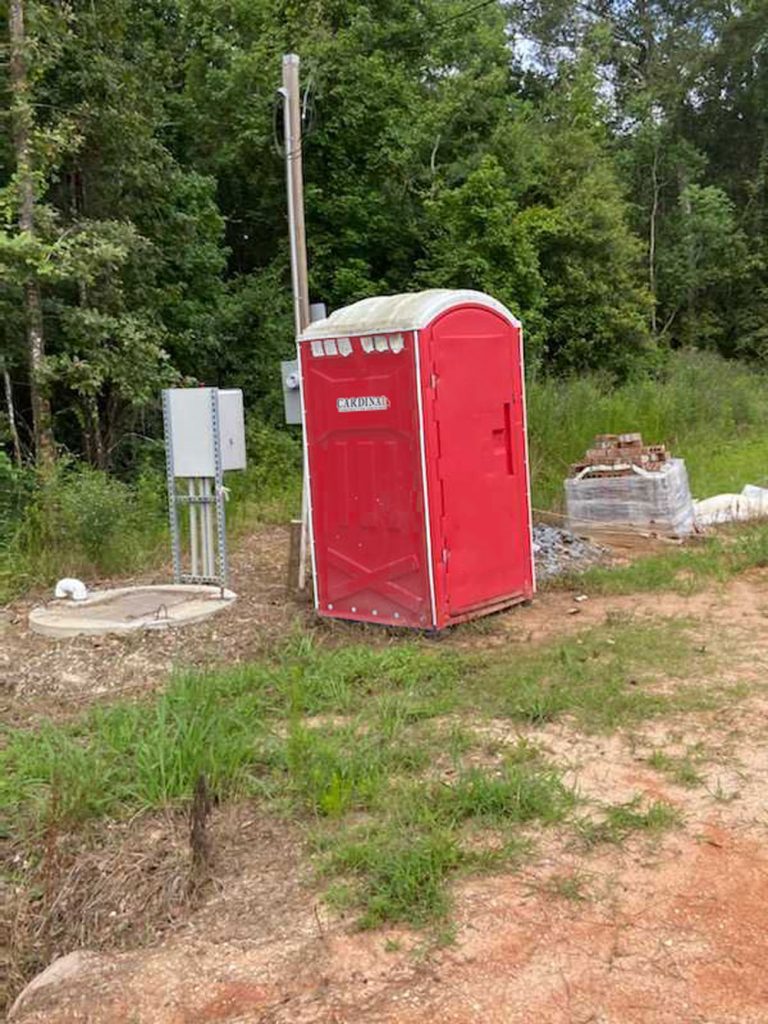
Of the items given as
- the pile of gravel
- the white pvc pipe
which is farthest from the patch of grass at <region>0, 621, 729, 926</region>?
the pile of gravel

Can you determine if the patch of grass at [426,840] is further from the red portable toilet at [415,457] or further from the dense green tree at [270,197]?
the dense green tree at [270,197]

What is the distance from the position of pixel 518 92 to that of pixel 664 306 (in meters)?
7.00

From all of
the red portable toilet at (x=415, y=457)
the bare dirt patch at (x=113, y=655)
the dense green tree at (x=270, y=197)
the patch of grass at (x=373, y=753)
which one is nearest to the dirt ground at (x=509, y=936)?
the patch of grass at (x=373, y=753)

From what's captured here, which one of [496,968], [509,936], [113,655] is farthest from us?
[113,655]

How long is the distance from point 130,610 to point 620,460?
494cm

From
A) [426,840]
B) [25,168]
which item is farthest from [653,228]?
[426,840]

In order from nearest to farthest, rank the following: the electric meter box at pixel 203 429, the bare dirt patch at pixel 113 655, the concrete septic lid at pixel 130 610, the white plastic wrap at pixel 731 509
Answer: the bare dirt patch at pixel 113 655, the concrete septic lid at pixel 130 610, the electric meter box at pixel 203 429, the white plastic wrap at pixel 731 509

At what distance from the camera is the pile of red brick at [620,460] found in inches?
364

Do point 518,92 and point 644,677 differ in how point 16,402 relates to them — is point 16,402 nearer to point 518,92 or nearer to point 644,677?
Answer: point 644,677

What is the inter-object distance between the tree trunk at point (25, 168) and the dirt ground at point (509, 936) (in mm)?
6796

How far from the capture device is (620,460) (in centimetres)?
940

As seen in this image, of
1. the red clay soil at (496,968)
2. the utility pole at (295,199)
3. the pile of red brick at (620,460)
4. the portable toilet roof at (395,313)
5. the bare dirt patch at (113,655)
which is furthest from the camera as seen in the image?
the pile of red brick at (620,460)

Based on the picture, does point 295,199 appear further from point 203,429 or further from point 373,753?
point 373,753

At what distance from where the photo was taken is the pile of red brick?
926 centimetres
